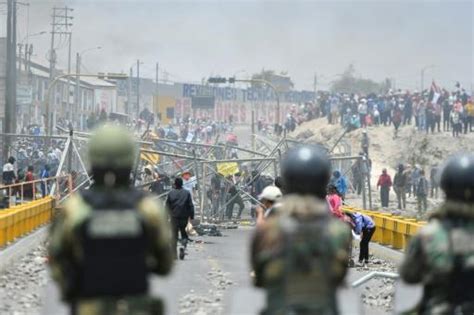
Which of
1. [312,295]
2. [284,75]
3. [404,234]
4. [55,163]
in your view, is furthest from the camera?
[284,75]

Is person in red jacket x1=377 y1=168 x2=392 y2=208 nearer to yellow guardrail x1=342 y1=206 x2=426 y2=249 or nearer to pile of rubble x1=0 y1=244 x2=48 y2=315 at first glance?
yellow guardrail x1=342 y1=206 x2=426 y2=249

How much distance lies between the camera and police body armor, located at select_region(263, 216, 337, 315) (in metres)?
5.86

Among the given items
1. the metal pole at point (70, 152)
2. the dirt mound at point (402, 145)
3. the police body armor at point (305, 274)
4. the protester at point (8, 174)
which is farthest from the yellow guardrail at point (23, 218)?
the dirt mound at point (402, 145)

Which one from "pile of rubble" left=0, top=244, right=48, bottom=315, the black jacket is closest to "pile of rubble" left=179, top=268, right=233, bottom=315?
"pile of rubble" left=0, top=244, right=48, bottom=315

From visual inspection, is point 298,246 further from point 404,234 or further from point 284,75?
point 284,75

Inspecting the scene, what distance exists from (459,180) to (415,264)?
0.49m

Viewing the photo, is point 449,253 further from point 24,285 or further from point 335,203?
point 335,203

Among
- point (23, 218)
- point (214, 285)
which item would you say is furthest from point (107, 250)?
point (23, 218)

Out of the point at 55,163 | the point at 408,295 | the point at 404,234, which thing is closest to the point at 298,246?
the point at 408,295

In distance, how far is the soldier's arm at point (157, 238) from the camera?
6.00 metres

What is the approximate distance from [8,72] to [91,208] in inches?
1770

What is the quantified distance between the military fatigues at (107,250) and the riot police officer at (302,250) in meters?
0.52

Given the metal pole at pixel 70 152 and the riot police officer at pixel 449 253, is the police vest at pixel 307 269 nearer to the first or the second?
the riot police officer at pixel 449 253

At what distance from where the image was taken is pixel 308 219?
19.6ft
